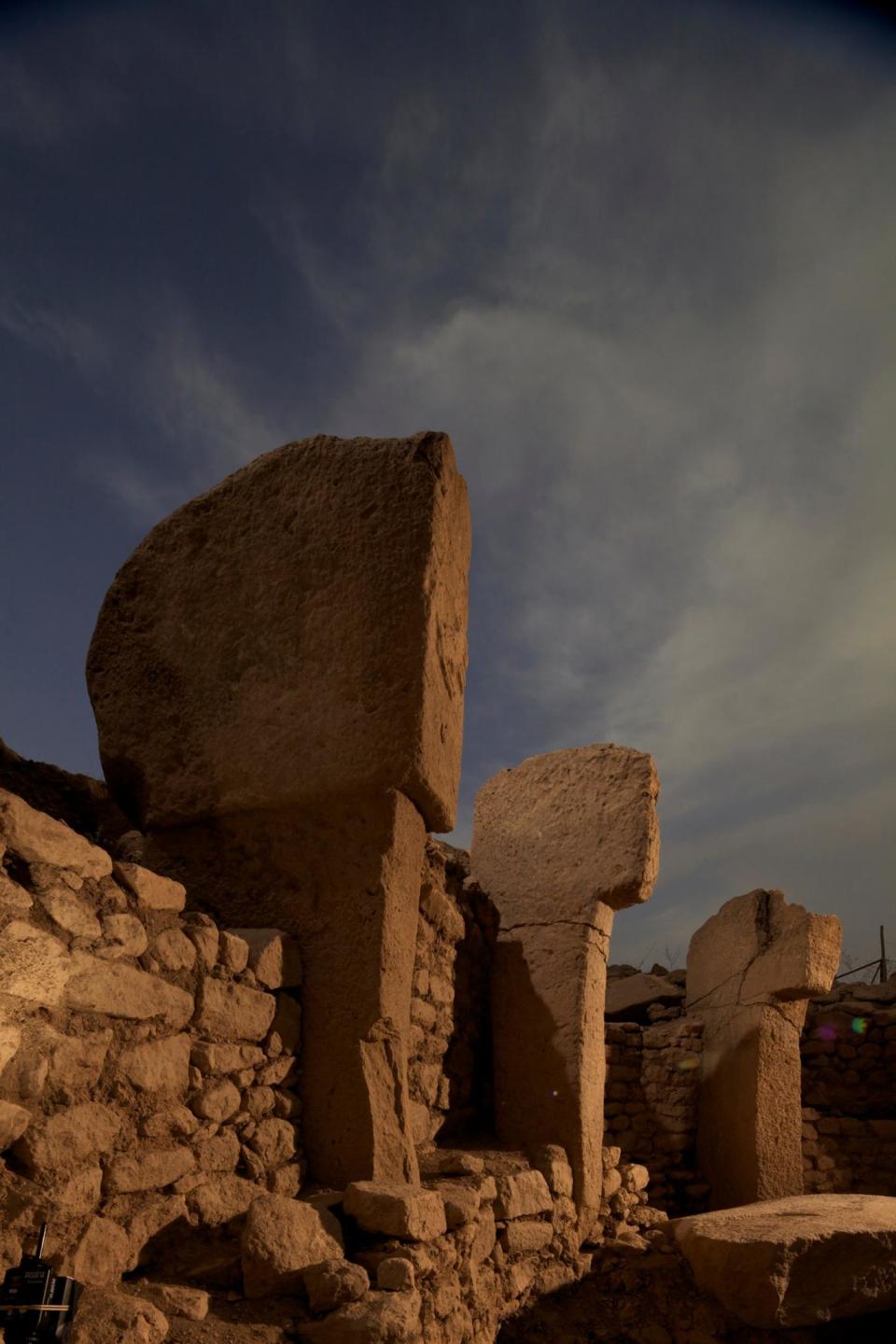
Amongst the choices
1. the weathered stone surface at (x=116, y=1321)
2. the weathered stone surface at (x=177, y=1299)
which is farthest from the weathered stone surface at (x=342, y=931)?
the weathered stone surface at (x=116, y=1321)

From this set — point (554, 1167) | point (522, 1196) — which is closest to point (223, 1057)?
point (522, 1196)

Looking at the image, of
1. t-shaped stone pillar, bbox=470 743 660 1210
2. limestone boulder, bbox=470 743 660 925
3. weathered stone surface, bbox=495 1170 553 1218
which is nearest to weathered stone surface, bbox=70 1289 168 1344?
weathered stone surface, bbox=495 1170 553 1218

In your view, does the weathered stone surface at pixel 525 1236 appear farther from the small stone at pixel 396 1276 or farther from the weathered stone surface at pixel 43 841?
the weathered stone surface at pixel 43 841

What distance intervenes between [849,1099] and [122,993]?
767cm

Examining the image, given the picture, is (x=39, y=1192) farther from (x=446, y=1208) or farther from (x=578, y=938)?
(x=578, y=938)

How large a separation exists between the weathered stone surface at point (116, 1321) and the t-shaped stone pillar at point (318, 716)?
44.0 inches

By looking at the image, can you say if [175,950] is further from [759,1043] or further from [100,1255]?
[759,1043]

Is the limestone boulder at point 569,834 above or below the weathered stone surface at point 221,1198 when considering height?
above

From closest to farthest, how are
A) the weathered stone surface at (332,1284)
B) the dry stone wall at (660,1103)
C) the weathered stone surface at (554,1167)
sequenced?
the weathered stone surface at (332,1284), the weathered stone surface at (554,1167), the dry stone wall at (660,1103)

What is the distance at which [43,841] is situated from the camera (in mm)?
2479

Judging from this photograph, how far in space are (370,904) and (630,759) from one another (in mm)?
2492

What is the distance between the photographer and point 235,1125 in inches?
118

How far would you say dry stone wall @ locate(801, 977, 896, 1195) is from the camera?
26.1ft

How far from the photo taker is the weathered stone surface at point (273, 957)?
327 centimetres
